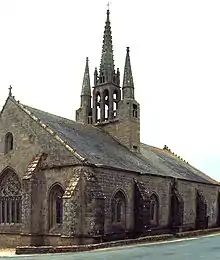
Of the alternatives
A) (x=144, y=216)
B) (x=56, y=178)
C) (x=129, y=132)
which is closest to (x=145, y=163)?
(x=129, y=132)

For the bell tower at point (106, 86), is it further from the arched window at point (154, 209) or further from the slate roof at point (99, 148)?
the arched window at point (154, 209)

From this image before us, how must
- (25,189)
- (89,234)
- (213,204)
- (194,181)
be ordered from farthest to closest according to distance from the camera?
1. (213,204)
2. (194,181)
3. (25,189)
4. (89,234)

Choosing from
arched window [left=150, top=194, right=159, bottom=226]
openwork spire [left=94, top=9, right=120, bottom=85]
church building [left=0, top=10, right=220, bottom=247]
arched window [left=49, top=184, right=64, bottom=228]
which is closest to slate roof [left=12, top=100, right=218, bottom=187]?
church building [left=0, top=10, right=220, bottom=247]

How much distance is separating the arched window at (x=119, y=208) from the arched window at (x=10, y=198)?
7205mm

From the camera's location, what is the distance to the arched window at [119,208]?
109 ft

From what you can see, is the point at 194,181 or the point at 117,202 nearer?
the point at 117,202

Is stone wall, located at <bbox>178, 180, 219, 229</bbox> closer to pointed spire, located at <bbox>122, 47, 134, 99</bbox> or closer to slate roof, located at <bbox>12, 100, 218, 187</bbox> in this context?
slate roof, located at <bbox>12, 100, 218, 187</bbox>

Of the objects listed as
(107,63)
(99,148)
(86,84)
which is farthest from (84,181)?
(86,84)

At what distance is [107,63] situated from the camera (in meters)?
45.5

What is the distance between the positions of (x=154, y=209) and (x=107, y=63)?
1579 cm

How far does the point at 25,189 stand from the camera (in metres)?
31.5

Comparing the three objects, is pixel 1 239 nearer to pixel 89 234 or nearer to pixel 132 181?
pixel 89 234

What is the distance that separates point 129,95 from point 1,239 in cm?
1789

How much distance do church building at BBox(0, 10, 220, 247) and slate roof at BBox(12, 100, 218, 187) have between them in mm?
100
